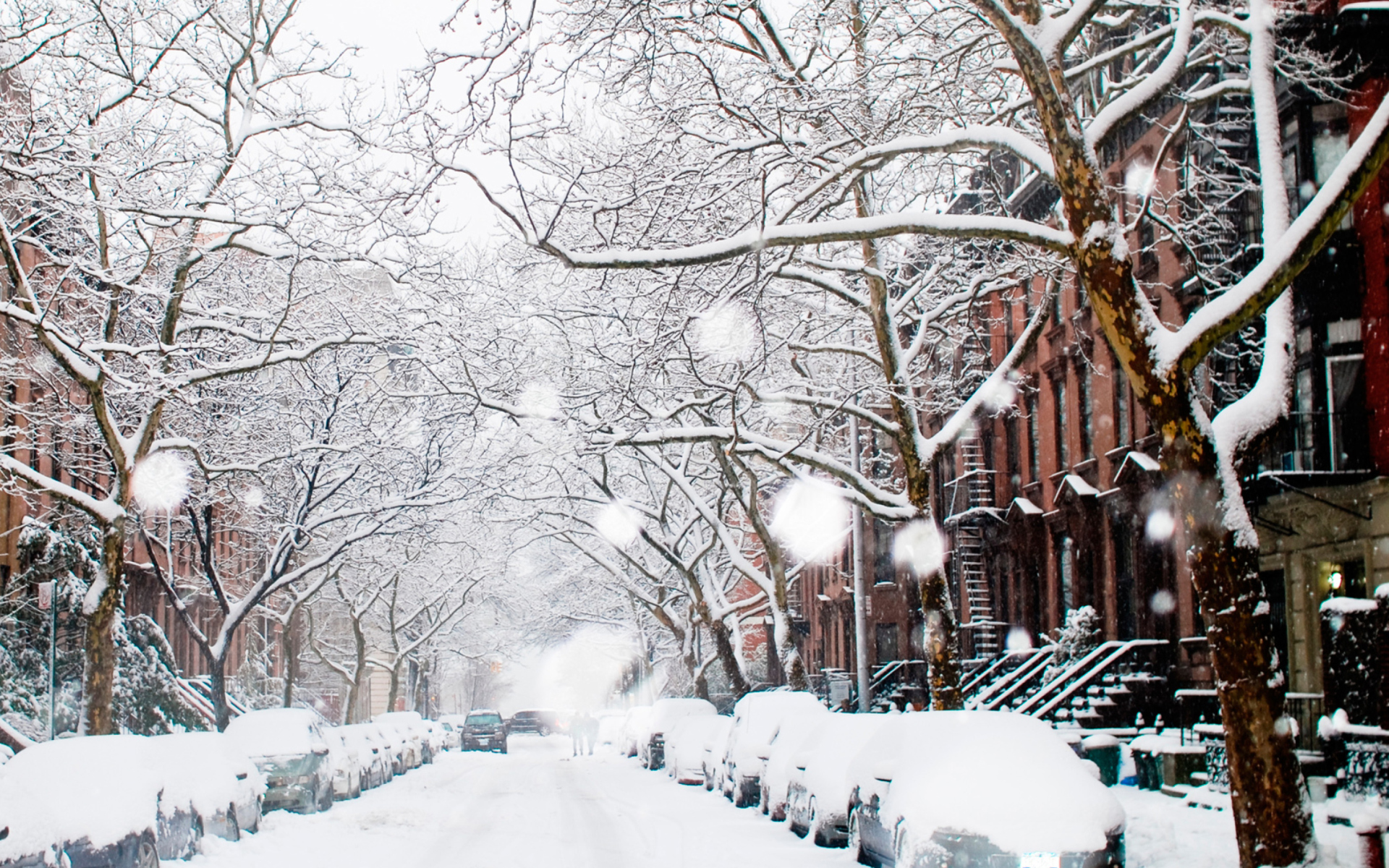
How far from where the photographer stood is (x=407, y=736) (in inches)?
1304

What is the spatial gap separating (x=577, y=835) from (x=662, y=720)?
50.1ft

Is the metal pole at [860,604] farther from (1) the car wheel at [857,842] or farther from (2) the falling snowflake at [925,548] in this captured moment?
(1) the car wheel at [857,842]

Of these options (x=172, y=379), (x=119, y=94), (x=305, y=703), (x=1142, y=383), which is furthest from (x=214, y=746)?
(x=305, y=703)

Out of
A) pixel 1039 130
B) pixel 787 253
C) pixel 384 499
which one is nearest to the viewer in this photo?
pixel 787 253

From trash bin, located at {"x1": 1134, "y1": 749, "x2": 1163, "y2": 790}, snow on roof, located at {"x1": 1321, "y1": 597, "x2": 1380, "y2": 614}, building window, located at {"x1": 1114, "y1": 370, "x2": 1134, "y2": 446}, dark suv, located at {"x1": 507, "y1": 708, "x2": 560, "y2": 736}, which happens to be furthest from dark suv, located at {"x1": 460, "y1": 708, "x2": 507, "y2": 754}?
snow on roof, located at {"x1": 1321, "y1": 597, "x2": 1380, "y2": 614}

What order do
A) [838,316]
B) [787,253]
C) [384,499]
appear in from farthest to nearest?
[384,499]
[838,316]
[787,253]

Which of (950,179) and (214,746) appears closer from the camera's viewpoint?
(214,746)

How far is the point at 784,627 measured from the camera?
1087 inches

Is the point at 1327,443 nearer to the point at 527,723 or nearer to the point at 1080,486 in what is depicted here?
the point at 1080,486

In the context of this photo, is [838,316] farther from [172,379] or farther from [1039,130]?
[172,379]

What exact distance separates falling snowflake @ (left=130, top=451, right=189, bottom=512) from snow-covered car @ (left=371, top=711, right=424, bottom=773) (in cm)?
769

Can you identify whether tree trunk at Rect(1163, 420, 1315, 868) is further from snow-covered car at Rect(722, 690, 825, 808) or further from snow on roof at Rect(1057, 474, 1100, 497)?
snow on roof at Rect(1057, 474, 1100, 497)

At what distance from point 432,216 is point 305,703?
3796 cm

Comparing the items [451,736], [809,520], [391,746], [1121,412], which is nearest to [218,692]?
[391,746]
